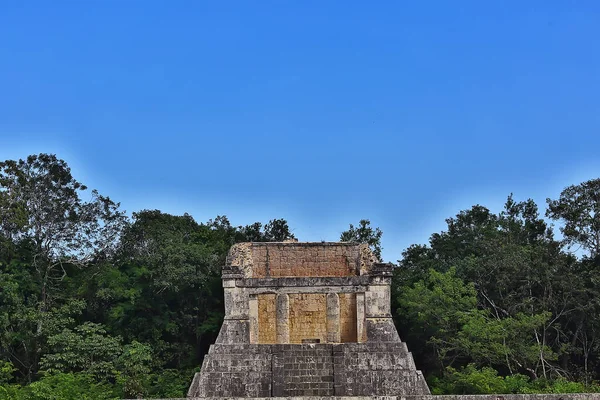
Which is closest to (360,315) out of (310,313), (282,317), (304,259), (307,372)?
(310,313)

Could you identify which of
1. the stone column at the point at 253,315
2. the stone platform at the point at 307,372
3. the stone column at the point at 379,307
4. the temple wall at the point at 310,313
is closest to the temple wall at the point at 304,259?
the temple wall at the point at 310,313

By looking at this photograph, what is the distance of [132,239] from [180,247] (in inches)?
164

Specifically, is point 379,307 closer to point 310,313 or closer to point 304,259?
point 310,313

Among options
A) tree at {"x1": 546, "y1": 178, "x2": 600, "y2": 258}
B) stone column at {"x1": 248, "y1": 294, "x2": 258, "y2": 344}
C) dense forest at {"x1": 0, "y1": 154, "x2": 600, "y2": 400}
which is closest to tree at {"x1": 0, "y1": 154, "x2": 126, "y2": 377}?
dense forest at {"x1": 0, "y1": 154, "x2": 600, "y2": 400}

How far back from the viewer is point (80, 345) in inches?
873

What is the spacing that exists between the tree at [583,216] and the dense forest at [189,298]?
39mm

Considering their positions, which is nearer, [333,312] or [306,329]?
[333,312]

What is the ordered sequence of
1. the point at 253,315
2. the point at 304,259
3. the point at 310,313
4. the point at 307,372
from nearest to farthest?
the point at 307,372, the point at 253,315, the point at 310,313, the point at 304,259

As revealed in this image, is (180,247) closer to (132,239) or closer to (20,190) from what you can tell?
(132,239)

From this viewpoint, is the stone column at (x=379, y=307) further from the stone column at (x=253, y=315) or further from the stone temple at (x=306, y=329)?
the stone column at (x=253, y=315)

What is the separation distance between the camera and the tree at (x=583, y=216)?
81.8 feet

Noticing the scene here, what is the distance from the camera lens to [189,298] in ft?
85.3

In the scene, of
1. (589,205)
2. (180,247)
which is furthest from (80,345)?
(589,205)

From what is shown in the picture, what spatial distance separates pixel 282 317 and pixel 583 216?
11.0m
